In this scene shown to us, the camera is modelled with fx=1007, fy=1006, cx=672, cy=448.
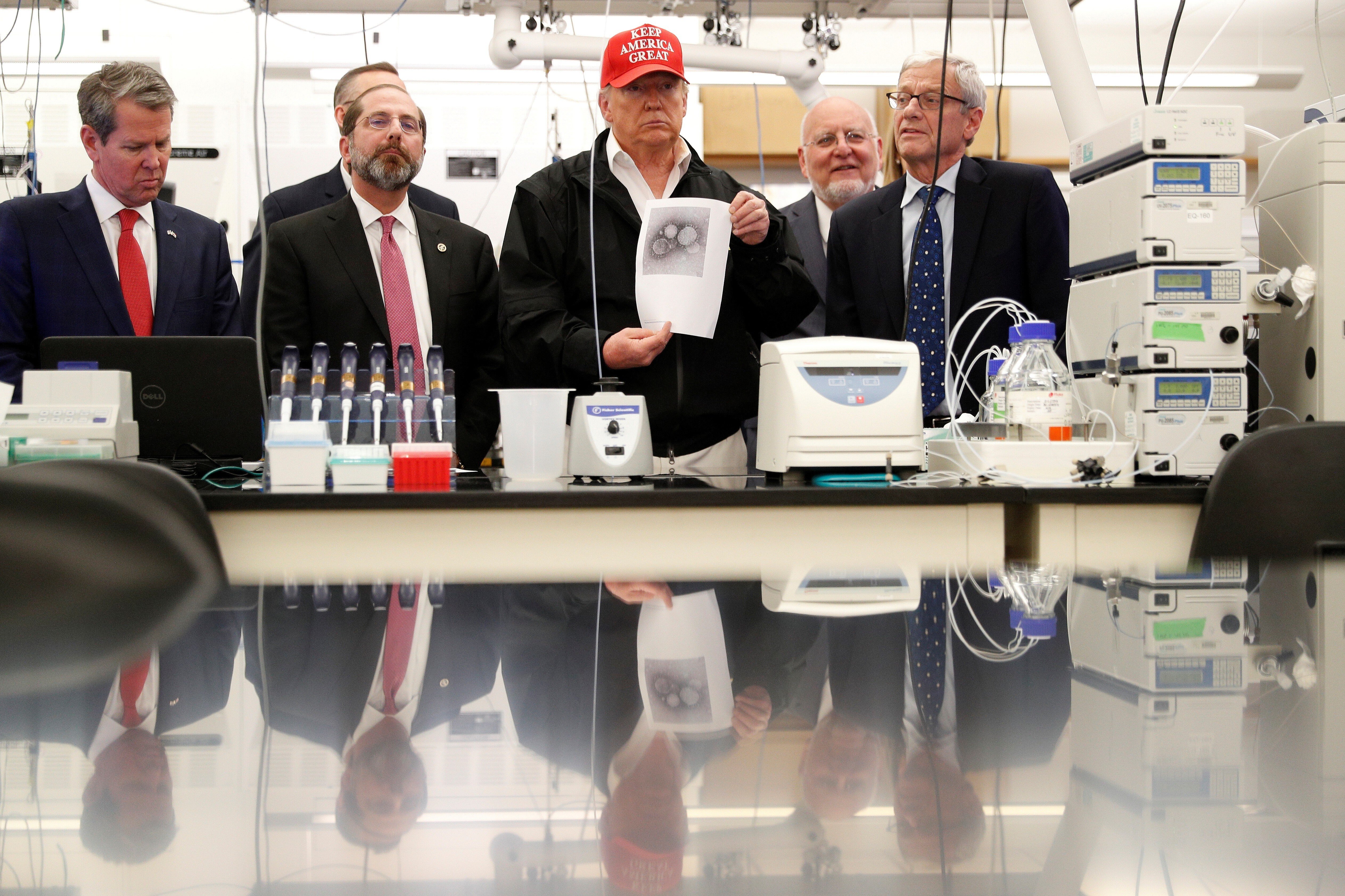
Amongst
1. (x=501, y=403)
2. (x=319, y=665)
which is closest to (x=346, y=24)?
(x=501, y=403)

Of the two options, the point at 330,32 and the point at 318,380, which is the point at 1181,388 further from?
the point at 330,32

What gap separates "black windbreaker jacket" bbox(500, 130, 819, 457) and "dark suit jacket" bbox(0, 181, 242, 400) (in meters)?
0.91

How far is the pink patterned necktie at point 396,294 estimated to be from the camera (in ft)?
8.03

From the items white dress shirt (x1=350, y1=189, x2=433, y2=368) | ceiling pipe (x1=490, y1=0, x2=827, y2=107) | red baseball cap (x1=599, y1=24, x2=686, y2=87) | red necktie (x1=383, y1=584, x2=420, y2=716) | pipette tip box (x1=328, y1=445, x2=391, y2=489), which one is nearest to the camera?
red necktie (x1=383, y1=584, x2=420, y2=716)

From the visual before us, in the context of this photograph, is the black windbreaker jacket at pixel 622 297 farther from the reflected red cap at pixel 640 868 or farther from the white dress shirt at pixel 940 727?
the reflected red cap at pixel 640 868

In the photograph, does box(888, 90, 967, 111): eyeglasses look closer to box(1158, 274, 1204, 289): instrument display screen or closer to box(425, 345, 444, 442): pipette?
box(1158, 274, 1204, 289): instrument display screen

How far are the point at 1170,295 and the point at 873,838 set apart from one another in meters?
1.70

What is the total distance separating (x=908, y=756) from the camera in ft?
1.56

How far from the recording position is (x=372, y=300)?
7.95 ft

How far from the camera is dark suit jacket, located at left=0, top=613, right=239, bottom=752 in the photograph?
20.1 inches

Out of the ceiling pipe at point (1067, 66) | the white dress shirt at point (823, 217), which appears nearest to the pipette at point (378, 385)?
the ceiling pipe at point (1067, 66)

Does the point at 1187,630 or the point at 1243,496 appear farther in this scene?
the point at 1243,496

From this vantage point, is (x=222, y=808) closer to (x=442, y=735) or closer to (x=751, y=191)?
(x=442, y=735)

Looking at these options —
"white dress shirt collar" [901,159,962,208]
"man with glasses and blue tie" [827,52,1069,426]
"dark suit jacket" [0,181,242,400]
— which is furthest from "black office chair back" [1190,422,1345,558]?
"dark suit jacket" [0,181,242,400]
